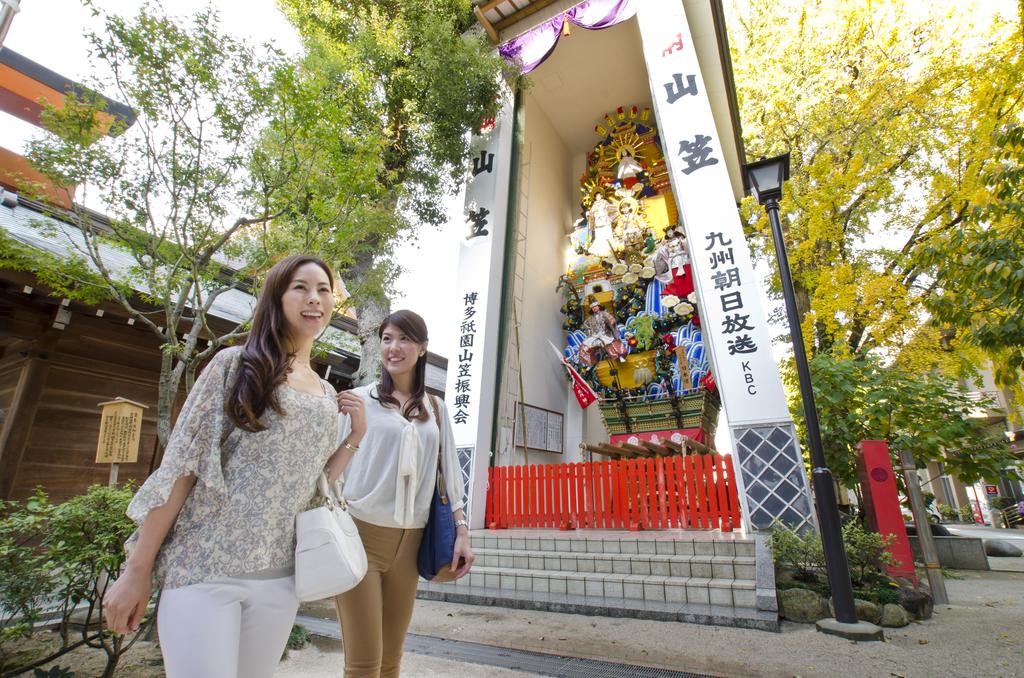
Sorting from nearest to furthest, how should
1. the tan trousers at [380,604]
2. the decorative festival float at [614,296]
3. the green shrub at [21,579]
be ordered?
the tan trousers at [380,604] < the green shrub at [21,579] < the decorative festival float at [614,296]

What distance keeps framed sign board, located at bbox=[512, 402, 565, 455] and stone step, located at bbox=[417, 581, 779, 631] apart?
13.1 feet

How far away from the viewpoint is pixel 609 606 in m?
4.58

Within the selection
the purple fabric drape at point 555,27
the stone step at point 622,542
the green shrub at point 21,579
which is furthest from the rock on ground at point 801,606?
the purple fabric drape at point 555,27

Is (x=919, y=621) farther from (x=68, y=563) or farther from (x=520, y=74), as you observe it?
(x=520, y=74)

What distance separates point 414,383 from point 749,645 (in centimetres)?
327

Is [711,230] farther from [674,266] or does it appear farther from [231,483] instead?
[231,483]

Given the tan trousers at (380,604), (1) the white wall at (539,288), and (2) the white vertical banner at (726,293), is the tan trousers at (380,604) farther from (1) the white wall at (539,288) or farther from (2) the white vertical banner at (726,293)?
(1) the white wall at (539,288)

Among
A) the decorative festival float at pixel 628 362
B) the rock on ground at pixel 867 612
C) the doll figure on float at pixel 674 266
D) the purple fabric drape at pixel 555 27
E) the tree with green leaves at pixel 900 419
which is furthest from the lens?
the doll figure on float at pixel 674 266

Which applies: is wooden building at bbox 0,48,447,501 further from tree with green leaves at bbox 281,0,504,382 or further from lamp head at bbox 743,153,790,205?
lamp head at bbox 743,153,790,205

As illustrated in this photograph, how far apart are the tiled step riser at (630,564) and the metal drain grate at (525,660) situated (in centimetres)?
191

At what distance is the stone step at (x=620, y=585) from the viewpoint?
14.4 feet

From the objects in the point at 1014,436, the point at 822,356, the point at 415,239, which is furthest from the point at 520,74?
the point at 1014,436

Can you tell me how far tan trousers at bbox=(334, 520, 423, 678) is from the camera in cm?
165

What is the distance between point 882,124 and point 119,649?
12.3m
